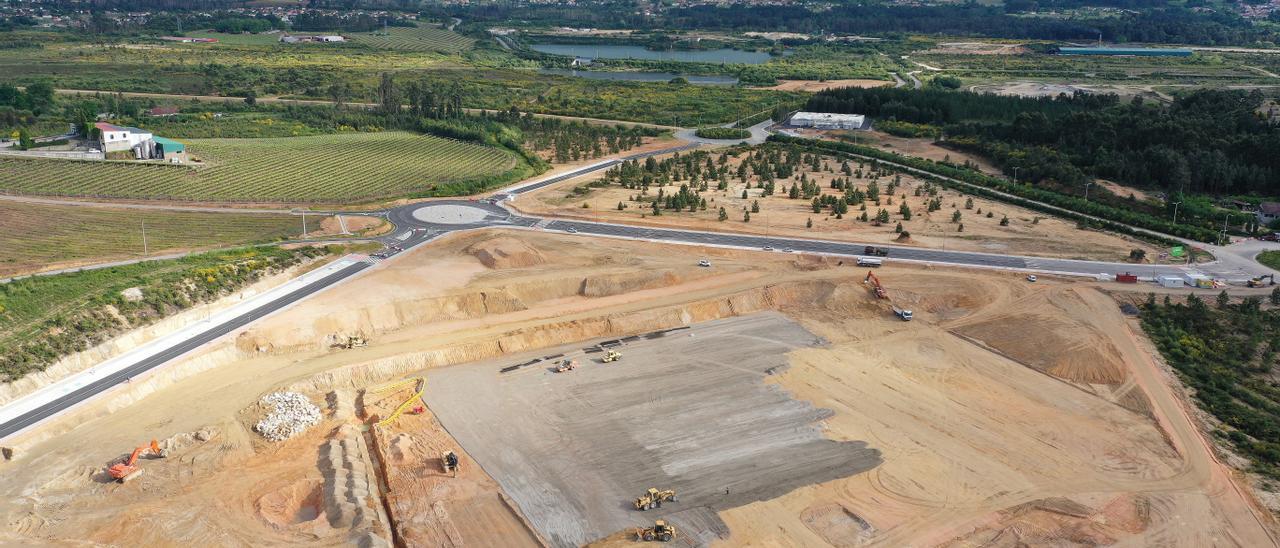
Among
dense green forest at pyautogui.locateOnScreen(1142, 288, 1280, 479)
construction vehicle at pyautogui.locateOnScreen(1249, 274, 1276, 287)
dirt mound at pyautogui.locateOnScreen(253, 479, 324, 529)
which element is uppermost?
construction vehicle at pyautogui.locateOnScreen(1249, 274, 1276, 287)

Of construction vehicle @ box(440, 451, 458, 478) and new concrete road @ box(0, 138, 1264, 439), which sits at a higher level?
new concrete road @ box(0, 138, 1264, 439)

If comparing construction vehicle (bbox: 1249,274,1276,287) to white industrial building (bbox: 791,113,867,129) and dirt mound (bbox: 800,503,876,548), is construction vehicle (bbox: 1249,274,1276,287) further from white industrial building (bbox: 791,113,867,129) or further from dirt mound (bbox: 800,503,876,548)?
white industrial building (bbox: 791,113,867,129)

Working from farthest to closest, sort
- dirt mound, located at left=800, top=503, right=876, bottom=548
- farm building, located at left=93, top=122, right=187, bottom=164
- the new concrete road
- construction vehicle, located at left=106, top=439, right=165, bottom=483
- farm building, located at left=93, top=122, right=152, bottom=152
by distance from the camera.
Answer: farm building, located at left=93, top=122, right=152, bottom=152 → farm building, located at left=93, top=122, right=187, bottom=164 → the new concrete road → construction vehicle, located at left=106, top=439, right=165, bottom=483 → dirt mound, located at left=800, top=503, right=876, bottom=548

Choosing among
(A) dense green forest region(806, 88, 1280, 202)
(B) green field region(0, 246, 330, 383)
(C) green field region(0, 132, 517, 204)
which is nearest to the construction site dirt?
(B) green field region(0, 246, 330, 383)

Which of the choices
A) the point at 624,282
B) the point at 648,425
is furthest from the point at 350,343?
the point at 648,425

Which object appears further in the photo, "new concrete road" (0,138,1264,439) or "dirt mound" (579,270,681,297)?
"dirt mound" (579,270,681,297)

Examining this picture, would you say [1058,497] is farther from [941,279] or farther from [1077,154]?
[1077,154]

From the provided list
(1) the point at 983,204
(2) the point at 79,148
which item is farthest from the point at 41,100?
(1) the point at 983,204

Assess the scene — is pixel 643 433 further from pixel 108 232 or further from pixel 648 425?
pixel 108 232
